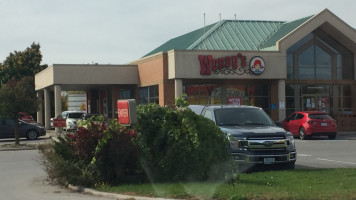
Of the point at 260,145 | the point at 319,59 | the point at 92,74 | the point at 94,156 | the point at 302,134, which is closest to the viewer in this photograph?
the point at 94,156

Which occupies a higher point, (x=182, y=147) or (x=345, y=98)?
(x=345, y=98)

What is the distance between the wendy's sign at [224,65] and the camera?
1273 inches

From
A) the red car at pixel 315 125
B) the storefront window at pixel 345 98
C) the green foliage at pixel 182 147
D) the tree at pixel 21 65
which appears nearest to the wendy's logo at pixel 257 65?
the red car at pixel 315 125

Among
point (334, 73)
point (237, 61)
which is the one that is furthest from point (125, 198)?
point (334, 73)

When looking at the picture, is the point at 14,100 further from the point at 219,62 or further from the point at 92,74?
the point at 219,62

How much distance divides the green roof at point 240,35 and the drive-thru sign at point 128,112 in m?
24.8

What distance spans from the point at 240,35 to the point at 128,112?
93.4 feet

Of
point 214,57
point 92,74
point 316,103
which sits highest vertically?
point 214,57

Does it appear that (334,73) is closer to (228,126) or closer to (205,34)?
(205,34)

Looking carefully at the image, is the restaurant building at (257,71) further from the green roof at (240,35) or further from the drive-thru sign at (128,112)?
the drive-thru sign at (128,112)

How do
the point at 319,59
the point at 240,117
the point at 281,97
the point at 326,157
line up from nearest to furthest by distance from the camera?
1. the point at 240,117
2. the point at 326,157
3. the point at 281,97
4. the point at 319,59

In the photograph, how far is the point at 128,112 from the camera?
40.4 ft

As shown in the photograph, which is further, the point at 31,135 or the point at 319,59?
the point at 319,59

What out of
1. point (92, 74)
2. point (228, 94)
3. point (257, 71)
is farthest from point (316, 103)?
point (92, 74)
